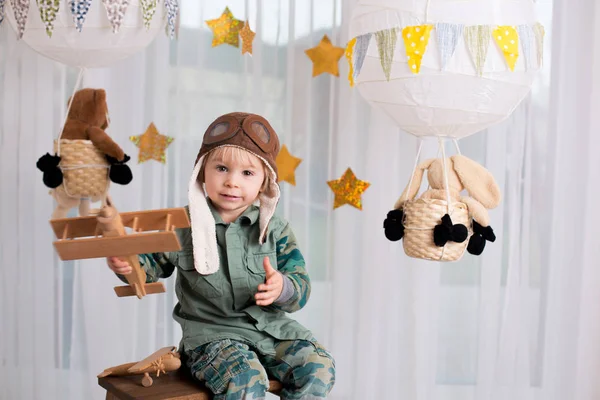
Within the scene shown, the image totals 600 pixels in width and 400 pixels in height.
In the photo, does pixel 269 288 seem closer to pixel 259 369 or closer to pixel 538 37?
pixel 259 369

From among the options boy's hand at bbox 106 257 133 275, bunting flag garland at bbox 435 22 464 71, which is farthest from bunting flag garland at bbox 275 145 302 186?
boy's hand at bbox 106 257 133 275

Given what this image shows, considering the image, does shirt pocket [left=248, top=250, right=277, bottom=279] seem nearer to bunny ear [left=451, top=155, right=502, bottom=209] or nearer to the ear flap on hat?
the ear flap on hat

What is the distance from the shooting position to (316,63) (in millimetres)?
1943

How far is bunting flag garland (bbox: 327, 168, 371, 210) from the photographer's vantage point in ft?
6.42

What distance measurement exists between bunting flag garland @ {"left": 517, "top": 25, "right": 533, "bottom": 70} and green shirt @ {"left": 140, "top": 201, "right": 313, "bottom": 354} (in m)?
0.58

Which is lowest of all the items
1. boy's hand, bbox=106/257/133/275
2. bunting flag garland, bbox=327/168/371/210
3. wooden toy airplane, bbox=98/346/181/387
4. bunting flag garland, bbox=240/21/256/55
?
wooden toy airplane, bbox=98/346/181/387

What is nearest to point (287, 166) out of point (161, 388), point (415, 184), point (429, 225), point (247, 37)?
point (247, 37)

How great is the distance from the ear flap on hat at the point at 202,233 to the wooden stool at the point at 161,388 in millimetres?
199

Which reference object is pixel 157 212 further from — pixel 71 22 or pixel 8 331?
pixel 8 331

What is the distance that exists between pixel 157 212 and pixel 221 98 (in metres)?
0.82

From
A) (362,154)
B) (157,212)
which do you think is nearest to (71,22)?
(157,212)

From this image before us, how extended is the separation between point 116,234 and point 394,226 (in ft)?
2.04

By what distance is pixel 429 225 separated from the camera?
58.3 inches

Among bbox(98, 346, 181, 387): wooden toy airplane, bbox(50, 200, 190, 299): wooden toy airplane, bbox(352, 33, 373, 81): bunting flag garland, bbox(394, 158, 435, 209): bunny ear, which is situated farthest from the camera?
bbox(394, 158, 435, 209): bunny ear
